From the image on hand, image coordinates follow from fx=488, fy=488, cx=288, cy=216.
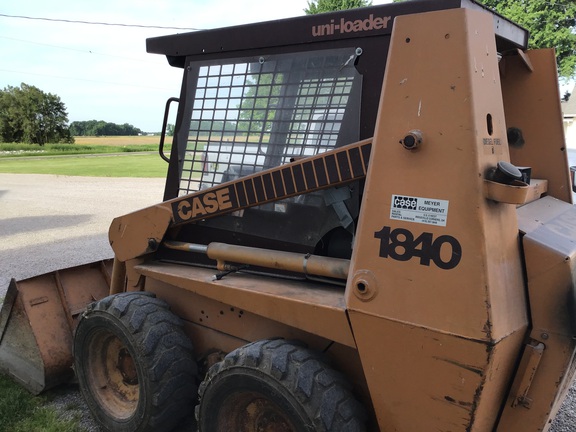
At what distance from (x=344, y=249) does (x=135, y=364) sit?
1.38m

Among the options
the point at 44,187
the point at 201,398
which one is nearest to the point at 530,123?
the point at 201,398

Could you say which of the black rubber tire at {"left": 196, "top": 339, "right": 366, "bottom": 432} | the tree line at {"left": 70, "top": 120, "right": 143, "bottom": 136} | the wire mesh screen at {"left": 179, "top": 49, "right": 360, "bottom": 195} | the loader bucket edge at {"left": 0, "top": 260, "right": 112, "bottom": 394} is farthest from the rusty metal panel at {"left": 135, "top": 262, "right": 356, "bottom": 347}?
the tree line at {"left": 70, "top": 120, "right": 143, "bottom": 136}

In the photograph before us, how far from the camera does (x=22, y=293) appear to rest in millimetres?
3578

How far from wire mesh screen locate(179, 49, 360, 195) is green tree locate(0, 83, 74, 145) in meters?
65.1

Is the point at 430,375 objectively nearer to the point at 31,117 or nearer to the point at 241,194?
the point at 241,194

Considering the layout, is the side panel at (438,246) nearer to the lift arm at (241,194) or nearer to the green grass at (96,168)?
the lift arm at (241,194)

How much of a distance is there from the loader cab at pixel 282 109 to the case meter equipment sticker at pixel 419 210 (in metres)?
0.43

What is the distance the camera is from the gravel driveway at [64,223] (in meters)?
6.24

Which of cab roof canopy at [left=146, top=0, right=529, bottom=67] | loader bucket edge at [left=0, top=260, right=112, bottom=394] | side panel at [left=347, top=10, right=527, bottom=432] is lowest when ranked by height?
loader bucket edge at [left=0, top=260, right=112, bottom=394]

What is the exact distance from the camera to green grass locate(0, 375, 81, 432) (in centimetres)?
319

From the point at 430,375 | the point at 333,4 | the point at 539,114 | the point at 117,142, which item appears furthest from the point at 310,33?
the point at 117,142

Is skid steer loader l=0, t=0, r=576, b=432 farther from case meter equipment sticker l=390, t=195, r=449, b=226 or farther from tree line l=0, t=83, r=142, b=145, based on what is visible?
tree line l=0, t=83, r=142, b=145

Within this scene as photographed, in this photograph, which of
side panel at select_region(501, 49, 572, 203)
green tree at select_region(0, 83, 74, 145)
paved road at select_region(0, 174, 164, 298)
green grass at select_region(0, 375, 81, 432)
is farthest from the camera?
green tree at select_region(0, 83, 74, 145)

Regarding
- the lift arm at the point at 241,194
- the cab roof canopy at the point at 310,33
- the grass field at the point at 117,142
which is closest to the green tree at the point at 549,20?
the cab roof canopy at the point at 310,33
